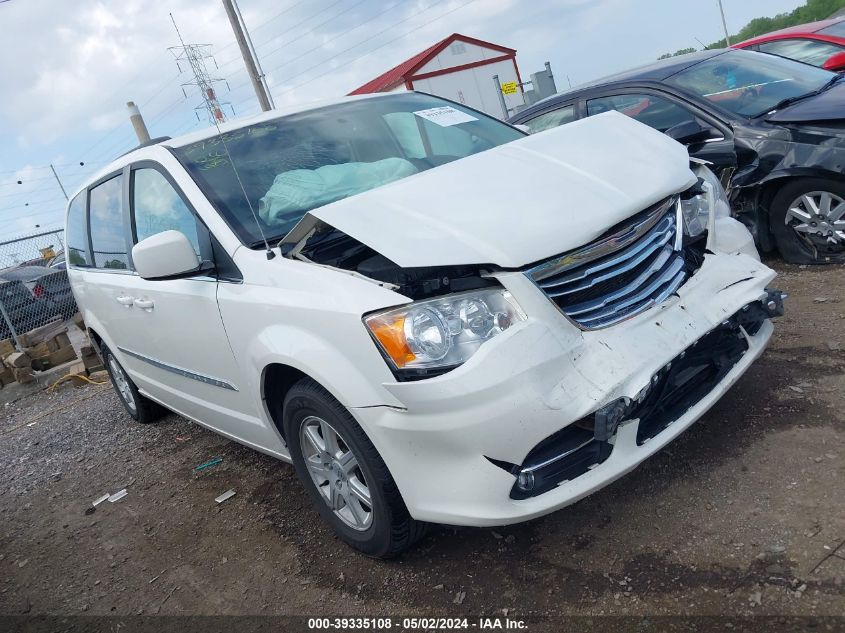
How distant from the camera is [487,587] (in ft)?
8.06

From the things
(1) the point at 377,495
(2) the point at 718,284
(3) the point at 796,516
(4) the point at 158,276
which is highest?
(4) the point at 158,276

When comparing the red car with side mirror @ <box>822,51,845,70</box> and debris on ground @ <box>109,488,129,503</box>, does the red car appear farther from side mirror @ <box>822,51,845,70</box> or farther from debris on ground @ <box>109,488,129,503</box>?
debris on ground @ <box>109,488,129,503</box>

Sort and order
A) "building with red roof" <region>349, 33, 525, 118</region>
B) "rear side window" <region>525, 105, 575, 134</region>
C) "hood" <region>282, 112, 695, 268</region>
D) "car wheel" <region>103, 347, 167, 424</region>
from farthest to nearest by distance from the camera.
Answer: "building with red roof" <region>349, 33, 525, 118</region>, "rear side window" <region>525, 105, 575, 134</region>, "car wheel" <region>103, 347, 167, 424</region>, "hood" <region>282, 112, 695, 268</region>

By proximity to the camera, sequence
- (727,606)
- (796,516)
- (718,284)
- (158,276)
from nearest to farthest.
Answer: (727,606)
(796,516)
(718,284)
(158,276)

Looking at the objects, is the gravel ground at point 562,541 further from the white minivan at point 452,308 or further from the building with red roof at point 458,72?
the building with red roof at point 458,72

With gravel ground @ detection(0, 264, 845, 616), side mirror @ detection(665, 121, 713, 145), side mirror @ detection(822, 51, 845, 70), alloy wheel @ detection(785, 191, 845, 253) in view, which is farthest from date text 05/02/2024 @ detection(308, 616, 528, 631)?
side mirror @ detection(822, 51, 845, 70)

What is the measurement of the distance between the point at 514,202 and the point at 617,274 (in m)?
0.43

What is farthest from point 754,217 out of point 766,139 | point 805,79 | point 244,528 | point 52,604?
point 52,604

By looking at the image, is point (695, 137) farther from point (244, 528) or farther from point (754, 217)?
point (244, 528)

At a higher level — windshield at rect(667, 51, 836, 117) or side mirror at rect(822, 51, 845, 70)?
windshield at rect(667, 51, 836, 117)

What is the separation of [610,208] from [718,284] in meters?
0.58

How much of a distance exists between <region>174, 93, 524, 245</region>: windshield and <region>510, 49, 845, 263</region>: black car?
4.70 feet

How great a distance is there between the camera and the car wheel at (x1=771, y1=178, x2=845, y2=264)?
4367 millimetres

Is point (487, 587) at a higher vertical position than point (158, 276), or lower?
lower
